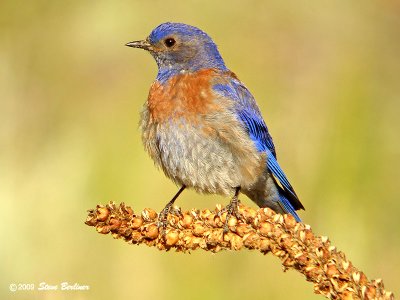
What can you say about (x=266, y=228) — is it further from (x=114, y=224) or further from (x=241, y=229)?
(x=114, y=224)

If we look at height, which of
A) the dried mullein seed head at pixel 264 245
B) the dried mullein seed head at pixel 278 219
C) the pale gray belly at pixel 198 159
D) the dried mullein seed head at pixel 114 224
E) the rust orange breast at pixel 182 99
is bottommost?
the dried mullein seed head at pixel 264 245

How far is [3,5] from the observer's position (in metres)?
6.77

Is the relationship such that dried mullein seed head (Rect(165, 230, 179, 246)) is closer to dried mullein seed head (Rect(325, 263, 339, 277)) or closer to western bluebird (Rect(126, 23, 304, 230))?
dried mullein seed head (Rect(325, 263, 339, 277))

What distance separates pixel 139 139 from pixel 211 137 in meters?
0.83

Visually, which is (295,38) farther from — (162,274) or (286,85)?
(162,274)

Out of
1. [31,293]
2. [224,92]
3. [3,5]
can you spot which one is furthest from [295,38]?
[31,293]

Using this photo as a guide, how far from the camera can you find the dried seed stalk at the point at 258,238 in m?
3.48

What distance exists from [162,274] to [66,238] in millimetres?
659

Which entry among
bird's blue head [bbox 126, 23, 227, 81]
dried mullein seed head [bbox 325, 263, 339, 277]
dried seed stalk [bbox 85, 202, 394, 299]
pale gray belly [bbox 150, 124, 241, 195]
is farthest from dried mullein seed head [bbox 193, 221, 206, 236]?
bird's blue head [bbox 126, 23, 227, 81]

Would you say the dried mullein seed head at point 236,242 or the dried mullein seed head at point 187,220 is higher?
the dried mullein seed head at point 187,220

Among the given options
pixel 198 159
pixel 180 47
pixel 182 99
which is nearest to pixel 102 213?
pixel 198 159

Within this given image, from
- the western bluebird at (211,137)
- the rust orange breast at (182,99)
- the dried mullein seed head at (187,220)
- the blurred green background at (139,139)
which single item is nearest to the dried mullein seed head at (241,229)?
the dried mullein seed head at (187,220)

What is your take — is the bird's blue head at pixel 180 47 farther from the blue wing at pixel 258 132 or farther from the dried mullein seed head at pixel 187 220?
the dried mullein seed head at pixel 187 220

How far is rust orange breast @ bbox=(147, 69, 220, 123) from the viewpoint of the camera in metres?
5.70
